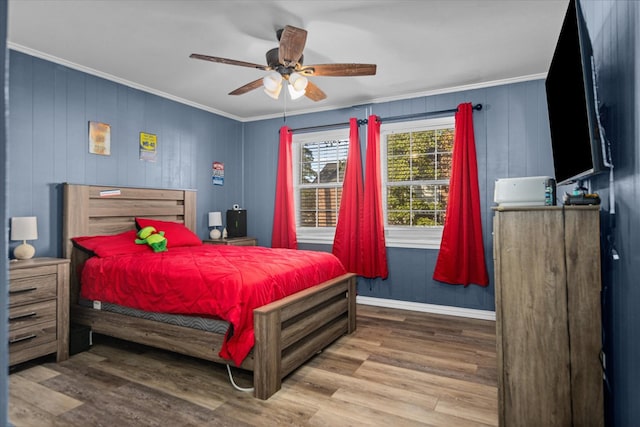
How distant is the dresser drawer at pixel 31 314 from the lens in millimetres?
2623

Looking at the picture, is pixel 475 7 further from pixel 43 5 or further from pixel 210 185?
pixel 210 185

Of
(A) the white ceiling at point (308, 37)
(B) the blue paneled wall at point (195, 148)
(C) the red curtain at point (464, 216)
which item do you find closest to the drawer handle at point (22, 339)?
(B) the blue paneled wall at point (195, 148)

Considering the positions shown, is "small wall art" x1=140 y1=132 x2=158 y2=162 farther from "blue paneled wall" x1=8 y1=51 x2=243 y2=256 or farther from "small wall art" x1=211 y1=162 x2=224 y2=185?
"small wall art" x1=211 y1=162 x2=224 y2=185

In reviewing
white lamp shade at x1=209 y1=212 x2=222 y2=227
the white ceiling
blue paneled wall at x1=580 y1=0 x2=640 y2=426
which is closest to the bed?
white lamp shade at x1=209 y1=212 x2=222 y2=227

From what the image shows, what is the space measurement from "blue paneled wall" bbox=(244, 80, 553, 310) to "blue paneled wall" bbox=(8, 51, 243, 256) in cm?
163

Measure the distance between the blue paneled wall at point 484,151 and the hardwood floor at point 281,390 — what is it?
96 cm

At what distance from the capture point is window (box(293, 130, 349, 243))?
492 cm

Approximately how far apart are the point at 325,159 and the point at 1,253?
4.63 meters

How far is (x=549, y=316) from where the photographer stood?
1.68 m

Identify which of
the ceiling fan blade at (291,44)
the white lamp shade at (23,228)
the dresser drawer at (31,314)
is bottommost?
the dresser drawer at (31,314)

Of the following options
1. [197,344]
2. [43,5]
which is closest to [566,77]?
[197,344]

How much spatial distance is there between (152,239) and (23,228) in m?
0.96

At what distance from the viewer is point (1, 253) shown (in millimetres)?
484

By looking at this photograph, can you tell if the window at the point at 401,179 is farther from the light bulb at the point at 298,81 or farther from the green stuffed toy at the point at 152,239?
the green stuffed toy at the point at 152,239
